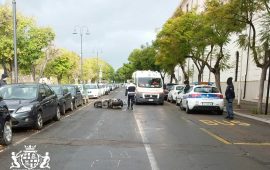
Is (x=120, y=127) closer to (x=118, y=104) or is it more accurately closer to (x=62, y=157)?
(x=62, y=157)

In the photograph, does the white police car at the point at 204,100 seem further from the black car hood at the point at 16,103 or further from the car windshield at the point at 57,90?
the black car hood at the point at 16,103

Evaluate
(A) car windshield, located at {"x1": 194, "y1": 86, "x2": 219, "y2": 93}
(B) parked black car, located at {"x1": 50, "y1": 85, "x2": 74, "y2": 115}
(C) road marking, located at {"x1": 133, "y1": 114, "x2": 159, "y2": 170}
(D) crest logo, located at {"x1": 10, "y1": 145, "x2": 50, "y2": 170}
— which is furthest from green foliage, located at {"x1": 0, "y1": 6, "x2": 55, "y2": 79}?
(D) crest logo, located at {"x1": 10, "y1": 145, "x2": 50, "y2": 170}

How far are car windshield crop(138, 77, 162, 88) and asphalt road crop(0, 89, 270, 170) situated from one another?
51.8 feet

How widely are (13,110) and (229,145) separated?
645 centimetres

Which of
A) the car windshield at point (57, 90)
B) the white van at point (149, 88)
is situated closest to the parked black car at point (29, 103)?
the car windshield at point (57, 90)

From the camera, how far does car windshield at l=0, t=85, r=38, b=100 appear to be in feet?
46.4

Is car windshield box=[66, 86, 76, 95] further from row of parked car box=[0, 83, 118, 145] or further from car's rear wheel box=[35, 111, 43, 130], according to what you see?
car's rear wheel box=[35, 111, 43, 130]

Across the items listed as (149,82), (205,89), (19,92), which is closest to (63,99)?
(19,92)

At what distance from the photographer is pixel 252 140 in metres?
12.1

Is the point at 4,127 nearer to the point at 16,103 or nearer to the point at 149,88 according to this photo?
the point at 16,103

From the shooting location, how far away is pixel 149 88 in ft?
101

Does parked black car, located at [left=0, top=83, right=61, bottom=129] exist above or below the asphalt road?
above

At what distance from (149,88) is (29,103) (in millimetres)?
18065

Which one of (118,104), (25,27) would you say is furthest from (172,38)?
(25,27)
